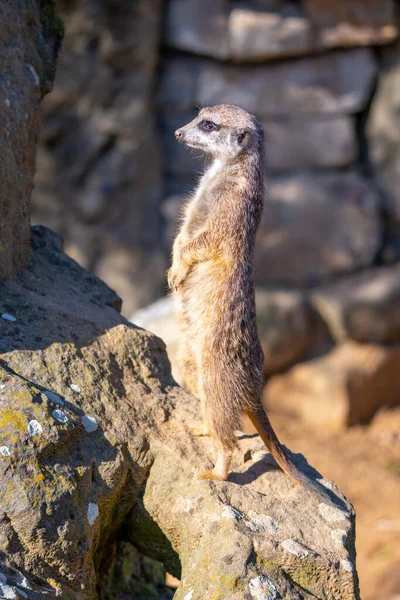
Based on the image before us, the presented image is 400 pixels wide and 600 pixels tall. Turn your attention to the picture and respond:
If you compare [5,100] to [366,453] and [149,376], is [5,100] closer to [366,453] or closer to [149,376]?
[149,376]

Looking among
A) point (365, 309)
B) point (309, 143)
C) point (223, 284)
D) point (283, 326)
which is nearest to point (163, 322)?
point (283, 326)

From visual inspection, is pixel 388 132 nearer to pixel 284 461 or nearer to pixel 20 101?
pixel 20 101

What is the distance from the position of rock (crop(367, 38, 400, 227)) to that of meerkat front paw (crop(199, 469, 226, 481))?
15.6ft

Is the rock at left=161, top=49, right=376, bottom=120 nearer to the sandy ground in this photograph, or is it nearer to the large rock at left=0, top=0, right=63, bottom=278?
the sandy ground

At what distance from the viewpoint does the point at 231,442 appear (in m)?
2.51

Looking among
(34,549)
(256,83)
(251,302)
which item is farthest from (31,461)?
(256,83)

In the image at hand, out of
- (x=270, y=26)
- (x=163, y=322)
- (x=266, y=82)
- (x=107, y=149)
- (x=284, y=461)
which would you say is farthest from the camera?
(x=266, y=82)

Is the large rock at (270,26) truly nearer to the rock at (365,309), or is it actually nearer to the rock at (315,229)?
the rock at (315,229)

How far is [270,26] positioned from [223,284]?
13.4ft

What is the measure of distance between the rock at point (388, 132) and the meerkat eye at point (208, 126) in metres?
3.93

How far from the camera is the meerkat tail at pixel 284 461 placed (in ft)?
8.21

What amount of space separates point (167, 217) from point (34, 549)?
4.51m

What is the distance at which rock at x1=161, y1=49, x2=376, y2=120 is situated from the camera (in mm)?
6297

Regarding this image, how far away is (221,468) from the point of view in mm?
2436
